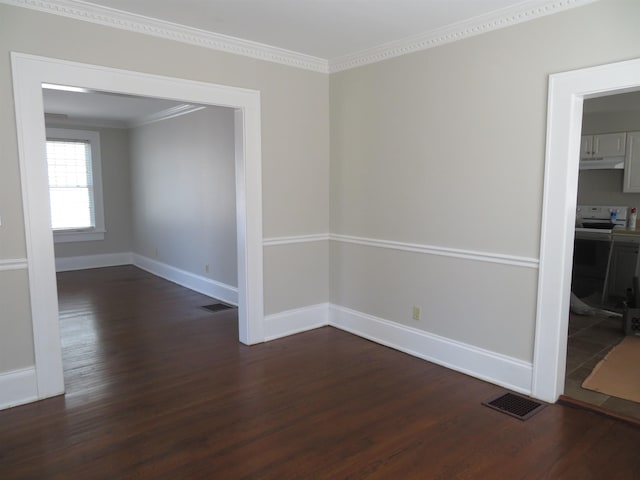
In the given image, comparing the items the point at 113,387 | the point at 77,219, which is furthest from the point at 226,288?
the point at 77,219

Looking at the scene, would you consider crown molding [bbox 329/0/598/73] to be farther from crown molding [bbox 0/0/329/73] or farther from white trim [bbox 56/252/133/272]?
white trim [bbox 56/252/133/272]

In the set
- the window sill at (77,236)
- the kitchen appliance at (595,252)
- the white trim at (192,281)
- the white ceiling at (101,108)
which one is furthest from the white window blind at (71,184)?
the kitchen appliance at (595,252)

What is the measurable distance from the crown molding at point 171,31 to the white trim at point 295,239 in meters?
1.59

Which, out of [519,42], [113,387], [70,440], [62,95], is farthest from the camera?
[62,95]

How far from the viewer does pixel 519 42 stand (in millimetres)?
Result: 2969

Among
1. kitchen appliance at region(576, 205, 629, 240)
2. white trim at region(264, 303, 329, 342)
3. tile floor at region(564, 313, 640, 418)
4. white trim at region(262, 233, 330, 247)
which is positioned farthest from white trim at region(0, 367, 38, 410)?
kitchen appliance at region(576, 205, 629, 240)

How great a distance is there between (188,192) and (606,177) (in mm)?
5590

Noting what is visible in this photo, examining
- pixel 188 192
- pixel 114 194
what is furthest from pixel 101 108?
pixel 114 194

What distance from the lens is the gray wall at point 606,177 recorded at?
18.3ft

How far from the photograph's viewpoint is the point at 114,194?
25.9 ft

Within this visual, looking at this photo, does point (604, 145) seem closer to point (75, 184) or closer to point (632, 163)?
point (632, 163)

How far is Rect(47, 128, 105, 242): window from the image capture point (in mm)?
7332

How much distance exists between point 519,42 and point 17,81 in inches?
127

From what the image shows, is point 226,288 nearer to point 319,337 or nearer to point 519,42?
point 319,337
